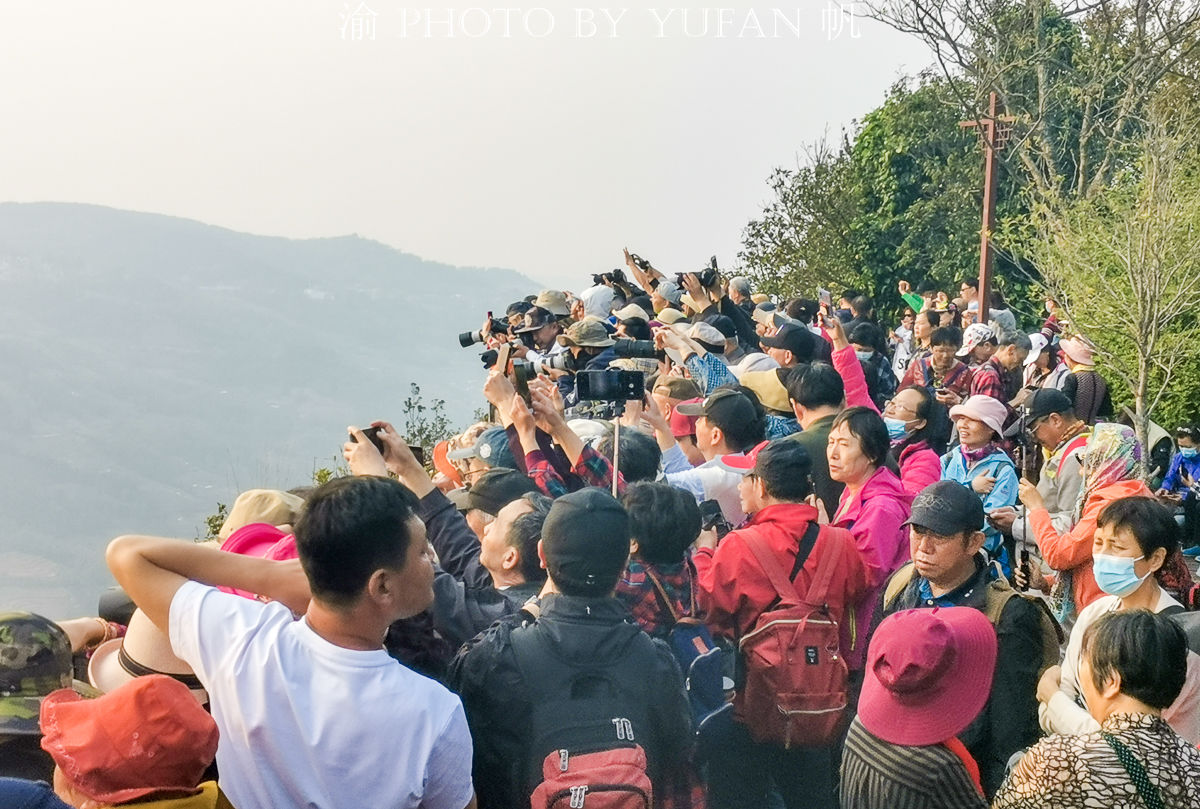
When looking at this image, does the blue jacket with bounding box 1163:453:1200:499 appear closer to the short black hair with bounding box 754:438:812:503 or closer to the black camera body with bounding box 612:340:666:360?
the black camera body with bounding box 612:340:666:360

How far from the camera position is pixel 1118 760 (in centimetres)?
283

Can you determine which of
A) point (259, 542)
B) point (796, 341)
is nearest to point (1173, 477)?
point (796, 341)

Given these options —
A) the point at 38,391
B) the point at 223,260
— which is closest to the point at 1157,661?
the point at 38,391

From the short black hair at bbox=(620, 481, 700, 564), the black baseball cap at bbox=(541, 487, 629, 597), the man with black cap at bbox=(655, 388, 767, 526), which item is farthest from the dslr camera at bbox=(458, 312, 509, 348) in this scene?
the black baseball cap at bbox=(541, 487, 629, 597)

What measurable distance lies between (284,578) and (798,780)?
7.21ft

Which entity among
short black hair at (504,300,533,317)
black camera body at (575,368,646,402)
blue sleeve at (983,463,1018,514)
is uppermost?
black camera body at (575,368,646,402)

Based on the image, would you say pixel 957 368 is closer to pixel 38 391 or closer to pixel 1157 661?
pixel 1157 661

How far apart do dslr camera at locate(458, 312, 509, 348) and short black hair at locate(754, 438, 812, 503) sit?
4.14 meters

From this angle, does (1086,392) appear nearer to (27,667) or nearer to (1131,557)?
(1131,557)

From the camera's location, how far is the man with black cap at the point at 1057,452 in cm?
602

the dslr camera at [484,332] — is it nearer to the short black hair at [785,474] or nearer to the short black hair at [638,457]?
the short black hair at [638,457]

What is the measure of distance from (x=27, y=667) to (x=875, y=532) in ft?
9.62

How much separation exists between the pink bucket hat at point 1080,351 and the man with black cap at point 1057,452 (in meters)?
4.47

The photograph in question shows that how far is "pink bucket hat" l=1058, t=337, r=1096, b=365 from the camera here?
11023 mm
